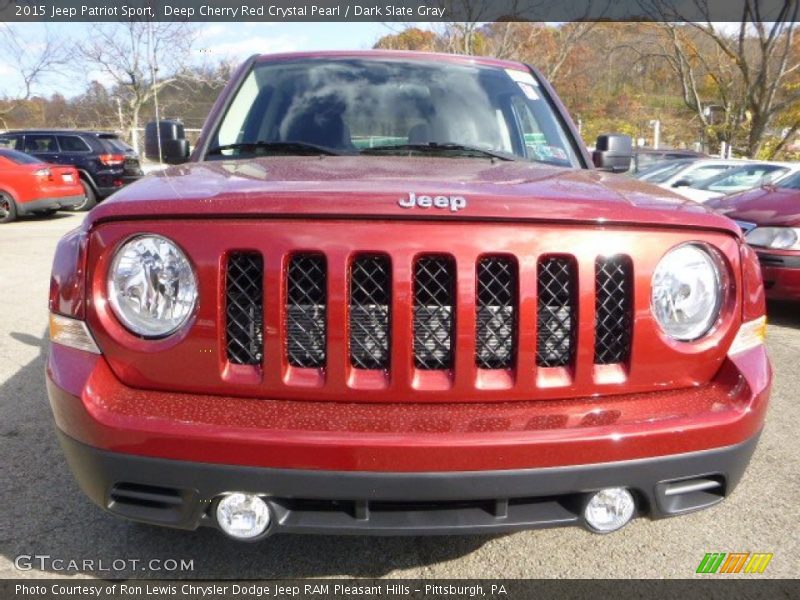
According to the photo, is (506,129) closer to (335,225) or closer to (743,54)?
(335,225)

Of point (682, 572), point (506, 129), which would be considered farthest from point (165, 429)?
point (506, 129)

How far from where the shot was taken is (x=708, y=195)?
9742 millimetres

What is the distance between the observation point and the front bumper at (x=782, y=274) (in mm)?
5398

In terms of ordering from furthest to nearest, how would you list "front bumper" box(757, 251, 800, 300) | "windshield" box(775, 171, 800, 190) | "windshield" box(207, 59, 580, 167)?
"windshield" box(775, 171, 800, 190) → "front bumper" box(757, 251, 800, 300) → "windshield" box(207, 59, 580, 167)

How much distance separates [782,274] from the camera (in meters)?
5.45

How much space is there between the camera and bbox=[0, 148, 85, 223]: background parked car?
1232 centimetres

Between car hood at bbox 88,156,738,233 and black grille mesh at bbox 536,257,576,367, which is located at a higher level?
car hood at bbox 88,156,738,233

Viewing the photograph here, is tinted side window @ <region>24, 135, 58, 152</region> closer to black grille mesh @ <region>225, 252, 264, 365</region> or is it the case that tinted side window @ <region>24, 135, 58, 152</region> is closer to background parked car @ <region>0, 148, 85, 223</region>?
background parked car @ <region>0, 148, 85, 223</region>

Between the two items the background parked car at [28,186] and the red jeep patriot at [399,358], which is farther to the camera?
the background parked car at [28,186]

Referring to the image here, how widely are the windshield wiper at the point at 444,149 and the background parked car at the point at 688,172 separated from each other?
8.84 meters

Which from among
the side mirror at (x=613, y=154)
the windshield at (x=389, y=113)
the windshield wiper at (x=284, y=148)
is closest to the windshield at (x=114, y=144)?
the windshield at (x=389, y=113)

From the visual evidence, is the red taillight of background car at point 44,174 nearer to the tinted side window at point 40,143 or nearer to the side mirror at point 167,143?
the tinted side window at point 40,143

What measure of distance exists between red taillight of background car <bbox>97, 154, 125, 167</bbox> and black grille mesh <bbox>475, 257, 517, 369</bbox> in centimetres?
1465

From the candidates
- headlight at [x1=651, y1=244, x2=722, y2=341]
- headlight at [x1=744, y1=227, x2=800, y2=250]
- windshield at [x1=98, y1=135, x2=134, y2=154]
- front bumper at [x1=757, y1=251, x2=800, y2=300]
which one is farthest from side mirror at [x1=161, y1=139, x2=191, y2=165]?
windshield at [x1=98, y1=135, x2=134, y2=154]
